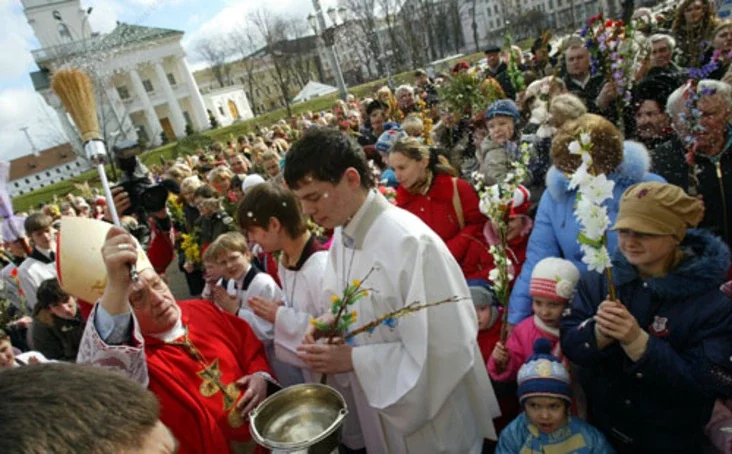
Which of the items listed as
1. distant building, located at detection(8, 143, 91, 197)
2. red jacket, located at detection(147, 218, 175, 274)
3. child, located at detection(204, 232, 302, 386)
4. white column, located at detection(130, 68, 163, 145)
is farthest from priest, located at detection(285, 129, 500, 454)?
distant building, located at detection(8, 143, 91, 197)

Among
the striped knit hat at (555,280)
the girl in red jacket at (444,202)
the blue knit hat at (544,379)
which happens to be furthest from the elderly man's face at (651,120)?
the blue knit hat at (544,379)

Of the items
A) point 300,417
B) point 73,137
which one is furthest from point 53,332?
point 73,137

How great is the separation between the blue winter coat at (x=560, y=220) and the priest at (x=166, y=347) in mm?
1876

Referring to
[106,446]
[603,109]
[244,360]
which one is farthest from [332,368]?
[603,109]

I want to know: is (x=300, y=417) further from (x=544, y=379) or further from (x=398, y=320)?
(x=544, y=379)

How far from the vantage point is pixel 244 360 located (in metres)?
2.61

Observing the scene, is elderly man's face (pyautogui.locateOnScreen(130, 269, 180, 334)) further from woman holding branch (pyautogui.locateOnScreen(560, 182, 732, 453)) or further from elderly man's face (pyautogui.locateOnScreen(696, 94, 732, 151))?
elderly man's face (pyautogui.locateOnScreen(696, 94, 732, 151))

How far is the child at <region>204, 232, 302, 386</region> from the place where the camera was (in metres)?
3.04

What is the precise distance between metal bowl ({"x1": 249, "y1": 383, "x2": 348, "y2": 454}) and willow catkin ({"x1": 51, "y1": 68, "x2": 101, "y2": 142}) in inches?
61.1

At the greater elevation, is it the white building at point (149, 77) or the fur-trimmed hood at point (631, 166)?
the white building at point (149, 77)

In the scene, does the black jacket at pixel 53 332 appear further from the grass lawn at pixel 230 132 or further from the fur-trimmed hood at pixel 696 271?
the grass lawn at pixel 230 132

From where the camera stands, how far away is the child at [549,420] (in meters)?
2.34

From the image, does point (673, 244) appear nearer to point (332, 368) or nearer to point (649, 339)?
point (649, 339)

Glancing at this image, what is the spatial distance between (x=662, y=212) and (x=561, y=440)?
1.32 m
